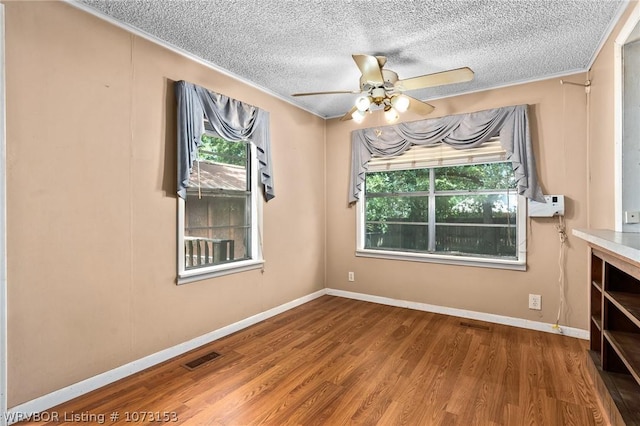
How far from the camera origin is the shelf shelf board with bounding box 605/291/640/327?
Answer: 1591 millimetres

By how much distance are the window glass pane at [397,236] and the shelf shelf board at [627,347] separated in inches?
81.6

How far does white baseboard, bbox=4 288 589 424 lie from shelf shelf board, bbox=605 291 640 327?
1438mm

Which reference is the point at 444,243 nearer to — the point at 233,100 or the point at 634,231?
the point at 634,231

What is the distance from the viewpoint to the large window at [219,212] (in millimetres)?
2920

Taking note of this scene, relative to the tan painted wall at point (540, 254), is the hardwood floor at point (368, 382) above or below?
below

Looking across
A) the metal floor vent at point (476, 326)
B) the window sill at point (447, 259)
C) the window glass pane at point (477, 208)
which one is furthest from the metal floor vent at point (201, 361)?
the window glass pane at point (477, 208)

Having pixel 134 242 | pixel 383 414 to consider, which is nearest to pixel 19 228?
pixel 134 242

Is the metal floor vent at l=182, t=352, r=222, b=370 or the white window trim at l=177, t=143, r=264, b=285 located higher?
the white window trim at l=177, t=143, r=264, b=285

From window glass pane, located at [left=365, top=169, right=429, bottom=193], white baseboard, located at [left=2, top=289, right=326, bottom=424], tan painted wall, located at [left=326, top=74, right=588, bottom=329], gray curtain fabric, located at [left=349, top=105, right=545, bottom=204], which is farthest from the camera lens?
window glass pane, located at [left=365, top=169, right=429, bottom=193]

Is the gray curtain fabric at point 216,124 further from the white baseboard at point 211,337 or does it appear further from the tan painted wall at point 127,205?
the white baseboard at point 211,337

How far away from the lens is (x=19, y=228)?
188 centimetres

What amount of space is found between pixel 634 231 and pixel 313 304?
3202 mm

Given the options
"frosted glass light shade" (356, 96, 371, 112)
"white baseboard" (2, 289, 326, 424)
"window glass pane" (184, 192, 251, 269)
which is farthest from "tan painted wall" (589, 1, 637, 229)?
"white baseboard" (2, 289, 326, 424)

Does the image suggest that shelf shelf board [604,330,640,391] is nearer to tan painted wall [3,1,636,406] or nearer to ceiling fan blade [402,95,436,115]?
tan painted wall [3,1,636,406]
